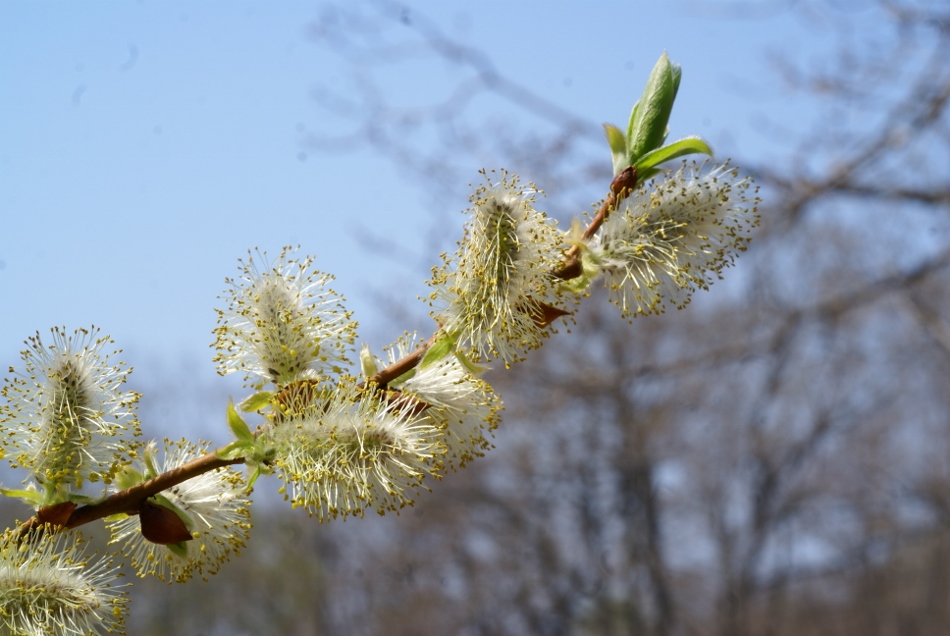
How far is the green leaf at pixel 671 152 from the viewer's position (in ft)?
3.80

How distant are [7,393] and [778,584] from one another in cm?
1193

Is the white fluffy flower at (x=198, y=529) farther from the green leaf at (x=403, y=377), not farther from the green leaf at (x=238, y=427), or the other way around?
the green leaf at (x=403, y=377)

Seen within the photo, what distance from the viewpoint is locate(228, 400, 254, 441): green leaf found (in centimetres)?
109

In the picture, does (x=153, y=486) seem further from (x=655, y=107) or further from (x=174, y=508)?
(x=655, y=107)

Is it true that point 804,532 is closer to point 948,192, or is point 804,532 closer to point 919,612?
point 919,612

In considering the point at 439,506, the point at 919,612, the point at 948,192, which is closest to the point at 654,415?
the point at 439,506

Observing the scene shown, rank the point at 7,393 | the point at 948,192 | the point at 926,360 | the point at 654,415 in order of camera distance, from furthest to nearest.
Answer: the point at 654,415 → the point at 926,360 → the point at 948,192 → the point at 7,393

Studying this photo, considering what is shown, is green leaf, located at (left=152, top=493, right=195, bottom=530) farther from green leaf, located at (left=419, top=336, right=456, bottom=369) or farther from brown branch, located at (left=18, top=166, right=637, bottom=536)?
green leaf, located at (left=419, top=336, right=456, bottom=369)

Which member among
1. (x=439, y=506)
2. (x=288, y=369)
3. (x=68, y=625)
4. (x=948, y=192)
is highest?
(x=439, y=506)

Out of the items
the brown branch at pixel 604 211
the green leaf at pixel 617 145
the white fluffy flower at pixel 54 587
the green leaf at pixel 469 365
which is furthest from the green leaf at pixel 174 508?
the green leaf at pixel 617 145

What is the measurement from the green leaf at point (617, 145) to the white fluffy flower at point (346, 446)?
46 cm

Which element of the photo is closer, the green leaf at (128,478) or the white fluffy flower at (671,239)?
the green leaf at (128,478)

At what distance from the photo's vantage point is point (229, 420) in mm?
1093

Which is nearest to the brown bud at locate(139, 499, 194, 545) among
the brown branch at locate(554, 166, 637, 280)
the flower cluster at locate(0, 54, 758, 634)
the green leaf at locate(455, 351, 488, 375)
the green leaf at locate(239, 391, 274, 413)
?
the flower cluster at locate(0, 54, 758, 634)
